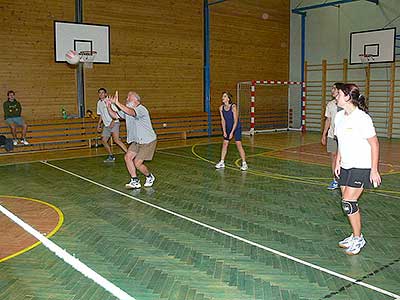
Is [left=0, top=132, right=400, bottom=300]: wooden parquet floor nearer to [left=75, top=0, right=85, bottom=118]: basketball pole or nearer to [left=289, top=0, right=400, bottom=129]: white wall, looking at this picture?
[left=75, top=0, right=85, bottom=118]: basketball pole

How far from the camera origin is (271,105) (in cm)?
2256

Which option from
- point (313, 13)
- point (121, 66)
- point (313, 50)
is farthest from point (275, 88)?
point (121, 66)

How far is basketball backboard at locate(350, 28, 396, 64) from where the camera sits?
1798 cm

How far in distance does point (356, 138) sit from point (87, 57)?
12.5 metres

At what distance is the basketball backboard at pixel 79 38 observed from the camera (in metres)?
15.2

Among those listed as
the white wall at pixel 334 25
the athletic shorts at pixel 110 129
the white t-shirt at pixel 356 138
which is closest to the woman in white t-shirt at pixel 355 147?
the white t-shirt at pixel 356 138

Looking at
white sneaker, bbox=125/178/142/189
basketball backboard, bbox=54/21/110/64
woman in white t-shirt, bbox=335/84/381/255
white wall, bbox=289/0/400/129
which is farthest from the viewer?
white wall, bbox=289/0/400/129

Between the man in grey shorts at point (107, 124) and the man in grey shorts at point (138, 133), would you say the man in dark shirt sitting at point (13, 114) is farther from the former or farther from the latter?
the man in grey shorts at point (138, 133)

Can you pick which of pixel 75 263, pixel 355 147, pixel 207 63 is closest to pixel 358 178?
pixel 355 147

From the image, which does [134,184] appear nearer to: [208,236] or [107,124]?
[208,236]

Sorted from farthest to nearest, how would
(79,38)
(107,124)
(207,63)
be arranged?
1. (207,63)
2. (79,38)
3. (107,124)

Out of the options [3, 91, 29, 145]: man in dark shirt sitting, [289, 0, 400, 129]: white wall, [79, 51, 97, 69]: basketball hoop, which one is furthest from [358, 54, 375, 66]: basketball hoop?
[3, 91, 29, 145]: man in dark shirt sitting

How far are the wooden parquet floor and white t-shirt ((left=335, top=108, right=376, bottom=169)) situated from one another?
1169 millimetres

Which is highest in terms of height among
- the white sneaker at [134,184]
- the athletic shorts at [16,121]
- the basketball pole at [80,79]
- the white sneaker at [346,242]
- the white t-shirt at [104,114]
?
the basketball pole at [80,79]
